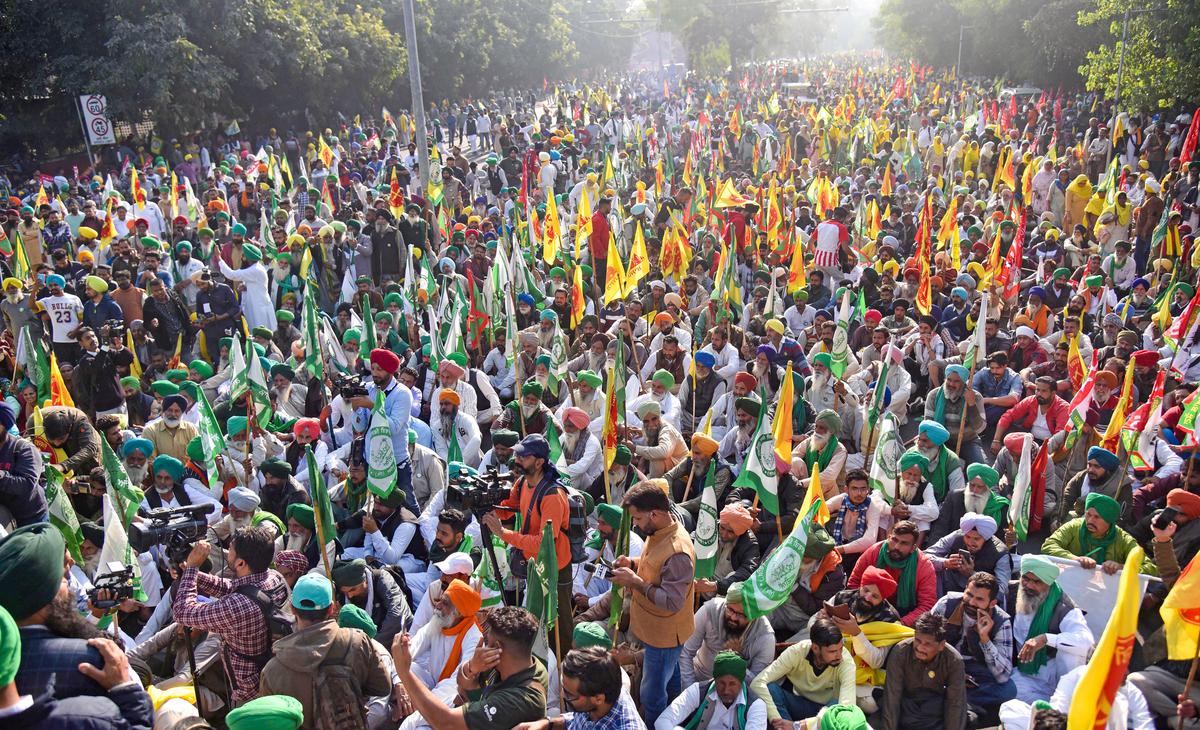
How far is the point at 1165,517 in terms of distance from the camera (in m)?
5.78

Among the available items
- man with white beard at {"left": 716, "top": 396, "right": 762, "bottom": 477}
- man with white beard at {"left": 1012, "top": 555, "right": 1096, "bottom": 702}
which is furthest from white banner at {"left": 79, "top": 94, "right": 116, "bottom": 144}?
man with white beard at {"left": 1012, "top": 555, "right": 1096, "bottom": 702}

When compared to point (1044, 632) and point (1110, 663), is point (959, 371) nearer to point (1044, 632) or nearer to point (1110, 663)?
point (1044, 632)

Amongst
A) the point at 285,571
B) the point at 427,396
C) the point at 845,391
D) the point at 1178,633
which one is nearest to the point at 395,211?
the point at 427,396

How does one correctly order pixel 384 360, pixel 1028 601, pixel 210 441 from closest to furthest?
1. pixel 1028 601
2. pixel 210 441
3. pixel 384 360

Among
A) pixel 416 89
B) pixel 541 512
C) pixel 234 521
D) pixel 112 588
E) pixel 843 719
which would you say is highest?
pixel 416 89

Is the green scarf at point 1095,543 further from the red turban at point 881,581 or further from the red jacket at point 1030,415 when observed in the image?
the red jacket at point 1030,415

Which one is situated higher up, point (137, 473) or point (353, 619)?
point (353, 619)

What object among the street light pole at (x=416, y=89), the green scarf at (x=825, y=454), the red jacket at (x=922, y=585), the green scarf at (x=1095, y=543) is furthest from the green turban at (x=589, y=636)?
the street light pole at (x=416, y=89)

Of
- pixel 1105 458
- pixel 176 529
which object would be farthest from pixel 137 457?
pixel 1105 458

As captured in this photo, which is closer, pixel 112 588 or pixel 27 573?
pixel 27 573

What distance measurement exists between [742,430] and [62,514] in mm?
4332

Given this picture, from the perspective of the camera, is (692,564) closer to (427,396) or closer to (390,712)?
(390,712)

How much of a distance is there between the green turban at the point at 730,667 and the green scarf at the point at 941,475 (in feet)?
8.82

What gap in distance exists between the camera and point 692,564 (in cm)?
483
